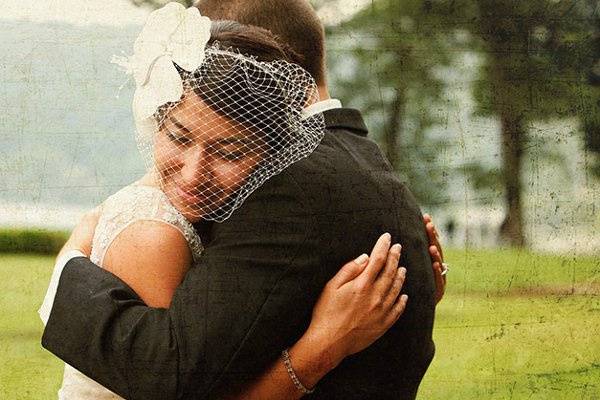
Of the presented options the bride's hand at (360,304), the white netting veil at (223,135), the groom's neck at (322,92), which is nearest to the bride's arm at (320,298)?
the bride's hand at (360,304)

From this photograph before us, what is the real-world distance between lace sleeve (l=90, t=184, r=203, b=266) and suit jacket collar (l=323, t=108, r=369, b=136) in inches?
14.7

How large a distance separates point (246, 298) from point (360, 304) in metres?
0.27

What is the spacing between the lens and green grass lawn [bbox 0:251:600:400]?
3.26 meters

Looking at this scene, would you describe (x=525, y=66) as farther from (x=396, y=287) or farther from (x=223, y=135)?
(x=223, y=135)

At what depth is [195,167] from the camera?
1.93 m

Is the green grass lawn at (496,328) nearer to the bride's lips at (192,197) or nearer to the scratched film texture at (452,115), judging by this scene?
the scratched film texture at (452,115)

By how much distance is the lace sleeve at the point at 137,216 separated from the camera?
1.96 m

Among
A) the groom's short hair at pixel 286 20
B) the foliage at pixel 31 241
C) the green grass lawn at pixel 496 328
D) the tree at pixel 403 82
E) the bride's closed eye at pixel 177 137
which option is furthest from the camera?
the green grass lawn at pixel 496 328

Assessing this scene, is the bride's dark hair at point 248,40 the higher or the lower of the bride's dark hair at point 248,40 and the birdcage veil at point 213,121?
the higher

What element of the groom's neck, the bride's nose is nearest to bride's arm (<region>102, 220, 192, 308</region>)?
the bride's nose

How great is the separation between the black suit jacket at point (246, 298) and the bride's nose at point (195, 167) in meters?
0.11

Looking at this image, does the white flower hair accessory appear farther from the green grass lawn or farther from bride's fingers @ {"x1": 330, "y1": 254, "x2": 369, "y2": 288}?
the green grass lawn

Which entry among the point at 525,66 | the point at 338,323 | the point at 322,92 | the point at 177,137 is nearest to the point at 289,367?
the point at 338,323

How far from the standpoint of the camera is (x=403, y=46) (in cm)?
321
